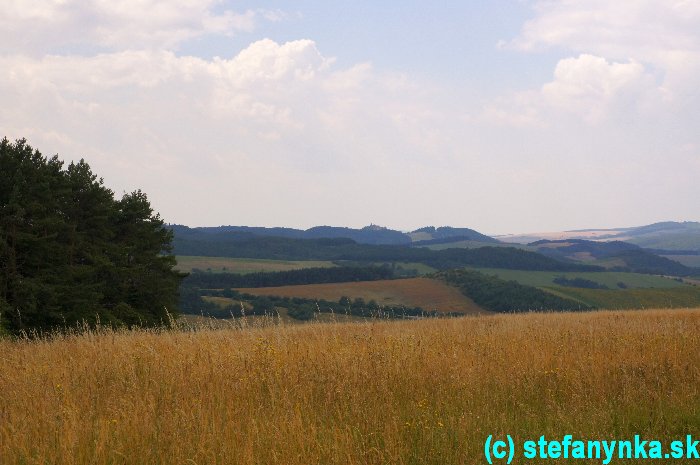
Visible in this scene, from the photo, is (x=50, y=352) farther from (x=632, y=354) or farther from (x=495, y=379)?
(x=632, y=354)

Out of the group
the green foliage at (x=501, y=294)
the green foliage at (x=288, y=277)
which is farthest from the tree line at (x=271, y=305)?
the green foliage at (x=288, y=277)

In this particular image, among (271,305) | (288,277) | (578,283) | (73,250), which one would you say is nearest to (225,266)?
(288,277)

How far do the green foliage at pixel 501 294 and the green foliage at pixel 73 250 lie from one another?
71.9 metres

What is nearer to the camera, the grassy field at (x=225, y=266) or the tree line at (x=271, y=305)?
the tree line at (x=271, y=305)

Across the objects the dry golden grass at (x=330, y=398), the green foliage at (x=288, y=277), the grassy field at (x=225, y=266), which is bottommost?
the green foliage at (x=288, y=277)

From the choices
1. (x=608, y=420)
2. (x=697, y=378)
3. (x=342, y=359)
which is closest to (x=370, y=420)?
(x=342, y=359)

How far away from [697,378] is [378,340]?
499cm

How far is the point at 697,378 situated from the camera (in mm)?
7824

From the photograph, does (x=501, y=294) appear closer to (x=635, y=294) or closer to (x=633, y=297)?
(x=633, y=297)

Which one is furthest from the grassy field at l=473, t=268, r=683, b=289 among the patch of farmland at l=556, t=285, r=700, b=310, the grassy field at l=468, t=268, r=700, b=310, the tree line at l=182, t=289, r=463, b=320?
the tree line at l=182, t=289, r=463, b=320

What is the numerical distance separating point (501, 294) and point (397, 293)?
20998 mm

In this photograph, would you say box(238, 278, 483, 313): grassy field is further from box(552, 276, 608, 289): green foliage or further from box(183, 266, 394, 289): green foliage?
box(552, 276, 608, 289): green foliage

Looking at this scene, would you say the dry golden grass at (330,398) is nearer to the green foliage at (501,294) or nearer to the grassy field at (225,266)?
the green foliage at (501,294)

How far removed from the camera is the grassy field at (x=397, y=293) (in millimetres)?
96625
